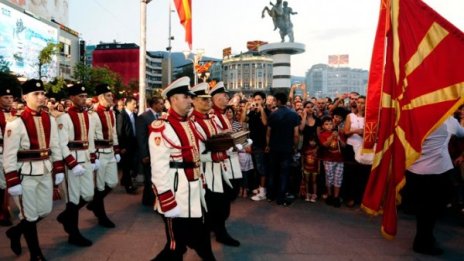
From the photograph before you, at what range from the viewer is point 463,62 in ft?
14.8

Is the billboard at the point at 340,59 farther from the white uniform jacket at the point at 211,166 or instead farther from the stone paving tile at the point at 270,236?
the white uniform jacket at the point at 211,166

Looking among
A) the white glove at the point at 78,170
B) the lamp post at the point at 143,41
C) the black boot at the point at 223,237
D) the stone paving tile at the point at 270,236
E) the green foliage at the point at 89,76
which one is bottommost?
the stone paving tile at the point at 270,236

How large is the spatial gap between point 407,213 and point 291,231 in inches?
105

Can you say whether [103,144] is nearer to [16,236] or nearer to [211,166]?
[16,236]

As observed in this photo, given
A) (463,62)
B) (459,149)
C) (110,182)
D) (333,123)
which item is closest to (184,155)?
(110,182)

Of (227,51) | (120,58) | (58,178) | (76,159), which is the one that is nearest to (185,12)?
(76,159)

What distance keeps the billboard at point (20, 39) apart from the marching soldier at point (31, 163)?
4615cm

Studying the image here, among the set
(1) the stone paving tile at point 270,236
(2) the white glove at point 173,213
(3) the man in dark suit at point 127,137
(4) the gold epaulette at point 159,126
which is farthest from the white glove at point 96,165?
(3) the man in dark suit at point 127,137

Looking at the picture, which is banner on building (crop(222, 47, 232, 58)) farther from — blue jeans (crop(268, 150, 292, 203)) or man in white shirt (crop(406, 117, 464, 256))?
man in white shirt (crop(406, 117, 464, 256))

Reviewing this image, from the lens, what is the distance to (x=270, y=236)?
19.6ft

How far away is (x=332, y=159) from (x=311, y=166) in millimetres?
490

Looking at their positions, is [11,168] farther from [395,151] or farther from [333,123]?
[333,123]

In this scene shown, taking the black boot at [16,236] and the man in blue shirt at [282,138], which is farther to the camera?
the man in blue shirt at [282,138]

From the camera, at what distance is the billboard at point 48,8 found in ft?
197
